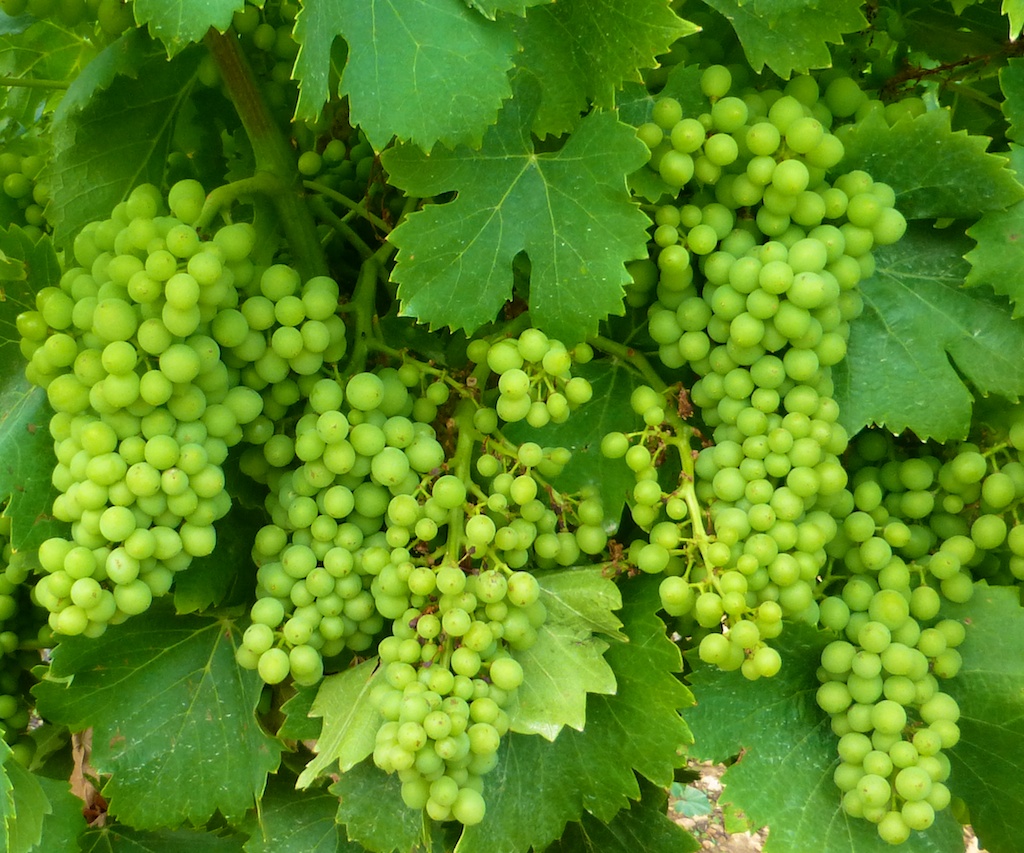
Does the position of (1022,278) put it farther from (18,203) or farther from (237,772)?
(18,203)

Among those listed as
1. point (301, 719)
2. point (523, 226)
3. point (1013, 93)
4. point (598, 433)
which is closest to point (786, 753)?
point (598, 433)

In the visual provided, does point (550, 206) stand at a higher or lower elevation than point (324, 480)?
higher

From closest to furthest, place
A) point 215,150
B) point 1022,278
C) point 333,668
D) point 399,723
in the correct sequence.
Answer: point 399,723 → point 1022,278 → point 333,668 → point 215,150

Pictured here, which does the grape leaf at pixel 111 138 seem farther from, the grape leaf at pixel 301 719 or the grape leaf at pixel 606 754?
the grape leaf at pixel 606 754

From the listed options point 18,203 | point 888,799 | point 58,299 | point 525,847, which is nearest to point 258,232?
point 58,299

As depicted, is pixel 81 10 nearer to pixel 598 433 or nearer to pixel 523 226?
pixel 523 226

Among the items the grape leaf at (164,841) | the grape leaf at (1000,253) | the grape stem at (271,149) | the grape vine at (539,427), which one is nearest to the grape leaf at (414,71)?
the grape vine at (539,427)
